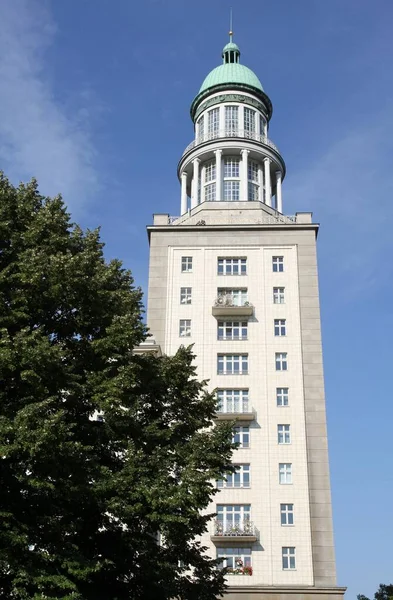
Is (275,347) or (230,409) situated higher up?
(275,347)

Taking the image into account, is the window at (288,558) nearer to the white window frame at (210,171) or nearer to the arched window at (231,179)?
the arched window at (231,179)

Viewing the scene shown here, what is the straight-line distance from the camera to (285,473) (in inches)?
1706

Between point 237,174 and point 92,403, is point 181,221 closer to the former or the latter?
point 237,174

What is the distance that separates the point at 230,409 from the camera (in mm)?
44781

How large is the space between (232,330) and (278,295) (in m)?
4.20

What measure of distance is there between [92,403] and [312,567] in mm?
25903

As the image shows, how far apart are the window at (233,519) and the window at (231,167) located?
87.6 feet

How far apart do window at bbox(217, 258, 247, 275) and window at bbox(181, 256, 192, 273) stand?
206 centimetres

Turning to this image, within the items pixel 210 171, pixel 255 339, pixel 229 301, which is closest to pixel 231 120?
pixel 210 171

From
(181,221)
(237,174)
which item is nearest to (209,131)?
(237,174)

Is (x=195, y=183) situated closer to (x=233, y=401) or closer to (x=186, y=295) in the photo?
(x=186, y=295)

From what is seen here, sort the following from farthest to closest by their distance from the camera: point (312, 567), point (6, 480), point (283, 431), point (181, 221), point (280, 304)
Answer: point (181, 221) → point (280, 304) → point (283, 431) → point (312, 567) → point (6, 480)

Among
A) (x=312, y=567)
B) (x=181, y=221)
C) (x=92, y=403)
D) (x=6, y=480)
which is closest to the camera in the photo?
(x=6, y=480)

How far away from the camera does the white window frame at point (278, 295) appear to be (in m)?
48.4
